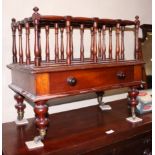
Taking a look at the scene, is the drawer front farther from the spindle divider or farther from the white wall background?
the white wall background

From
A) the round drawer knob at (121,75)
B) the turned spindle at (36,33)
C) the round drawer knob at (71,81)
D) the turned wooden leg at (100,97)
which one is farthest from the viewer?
the turned wooden leg at (100,97)

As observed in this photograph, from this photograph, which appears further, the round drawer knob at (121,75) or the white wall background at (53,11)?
the white wall background at (53,11)

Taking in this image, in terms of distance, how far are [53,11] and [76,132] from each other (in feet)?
3.02

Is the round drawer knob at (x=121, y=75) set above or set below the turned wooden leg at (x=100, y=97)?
above

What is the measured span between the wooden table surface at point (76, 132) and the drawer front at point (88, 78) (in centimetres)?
27

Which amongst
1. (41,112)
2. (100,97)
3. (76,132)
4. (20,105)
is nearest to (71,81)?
(41,112)

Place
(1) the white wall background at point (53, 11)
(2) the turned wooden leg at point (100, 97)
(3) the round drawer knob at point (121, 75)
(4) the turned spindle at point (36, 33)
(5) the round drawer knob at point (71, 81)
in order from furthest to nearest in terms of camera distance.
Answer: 1. (2) the turned wooden leg at point (100, 97)
2. (1) the white wall background at point (53, 11)
3. (3) the round drawer knob at point (121, 75)
4. (5) the round drawer knob at point (71, 81)
5. (4) the turned spindle at point (36, 33)

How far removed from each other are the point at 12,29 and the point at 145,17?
4.97ft

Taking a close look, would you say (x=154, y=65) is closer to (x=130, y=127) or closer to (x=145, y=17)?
(x=130, y=127)

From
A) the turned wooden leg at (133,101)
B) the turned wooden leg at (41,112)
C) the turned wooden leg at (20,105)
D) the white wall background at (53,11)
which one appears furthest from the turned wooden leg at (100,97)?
the turned wooden leg at (41,112)

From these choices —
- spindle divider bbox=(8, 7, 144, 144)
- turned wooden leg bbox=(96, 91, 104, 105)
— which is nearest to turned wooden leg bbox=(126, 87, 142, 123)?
spindle divider bbox=(8, 7, 144, 144)

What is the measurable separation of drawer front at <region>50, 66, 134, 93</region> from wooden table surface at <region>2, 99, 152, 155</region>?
0.90ft

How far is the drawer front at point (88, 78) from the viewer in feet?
3.79

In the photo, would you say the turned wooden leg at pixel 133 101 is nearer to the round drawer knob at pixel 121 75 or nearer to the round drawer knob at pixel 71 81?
the round drawer knob at pixel 121 75
